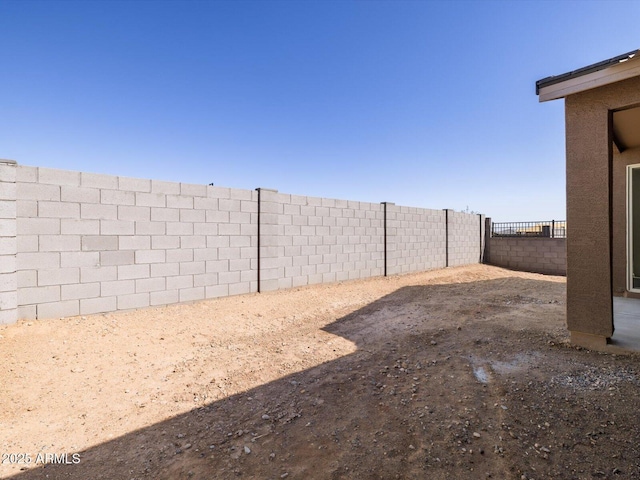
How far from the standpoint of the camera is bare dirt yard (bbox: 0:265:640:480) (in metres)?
1.75

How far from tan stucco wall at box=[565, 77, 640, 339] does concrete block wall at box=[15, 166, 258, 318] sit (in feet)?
18.3

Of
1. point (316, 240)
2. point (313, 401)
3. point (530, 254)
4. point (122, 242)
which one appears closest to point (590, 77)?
point (313, 401)

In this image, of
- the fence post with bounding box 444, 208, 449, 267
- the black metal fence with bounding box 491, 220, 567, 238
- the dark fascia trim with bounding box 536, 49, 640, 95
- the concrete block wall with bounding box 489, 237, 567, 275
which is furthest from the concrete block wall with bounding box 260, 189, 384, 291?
the black metal fence with bounding box 491, 220, 567, 238

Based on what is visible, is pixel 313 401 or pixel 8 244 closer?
pixel 313 401

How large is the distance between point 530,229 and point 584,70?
1223 cm

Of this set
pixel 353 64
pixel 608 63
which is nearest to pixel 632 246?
pixel 608 63

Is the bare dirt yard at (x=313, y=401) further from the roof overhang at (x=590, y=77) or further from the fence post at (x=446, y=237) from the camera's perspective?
the fence post at (x=446, y=237)

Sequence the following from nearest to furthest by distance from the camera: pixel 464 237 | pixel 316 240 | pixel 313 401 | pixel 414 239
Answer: pixel 313 401 → pixel 316 240 → pixel 414 239 → pixel 464 237

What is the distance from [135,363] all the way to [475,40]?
9.77 metres

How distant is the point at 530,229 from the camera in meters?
13.2

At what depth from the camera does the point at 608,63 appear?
9.71 feet

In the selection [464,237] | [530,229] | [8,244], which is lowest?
[8,244]

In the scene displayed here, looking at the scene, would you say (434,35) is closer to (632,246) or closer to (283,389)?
(632,246)

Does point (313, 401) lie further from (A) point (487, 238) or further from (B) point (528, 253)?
(A) point (487, 238)
